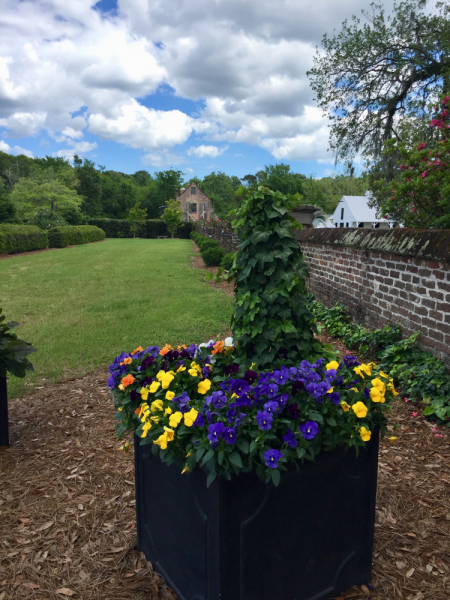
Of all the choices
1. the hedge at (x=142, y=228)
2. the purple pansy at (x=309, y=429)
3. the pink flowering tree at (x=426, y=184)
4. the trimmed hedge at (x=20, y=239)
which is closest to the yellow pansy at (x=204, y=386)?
the purple pansy at (x=309, y=429)

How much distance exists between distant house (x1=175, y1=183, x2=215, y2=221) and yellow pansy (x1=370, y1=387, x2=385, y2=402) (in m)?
57.8

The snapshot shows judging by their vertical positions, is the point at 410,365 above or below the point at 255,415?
below

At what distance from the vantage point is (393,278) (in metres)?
5.09

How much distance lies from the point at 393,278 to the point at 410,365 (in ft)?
4.03

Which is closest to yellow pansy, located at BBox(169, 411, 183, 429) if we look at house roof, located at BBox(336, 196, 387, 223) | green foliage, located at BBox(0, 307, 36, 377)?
green foliage, located at BBox(0, 307, 36, 377)

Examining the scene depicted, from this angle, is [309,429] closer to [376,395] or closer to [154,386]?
[376,395]

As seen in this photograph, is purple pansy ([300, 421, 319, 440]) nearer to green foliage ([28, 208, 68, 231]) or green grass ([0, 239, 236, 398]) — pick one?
green grass ([0, 239, 236, 398])

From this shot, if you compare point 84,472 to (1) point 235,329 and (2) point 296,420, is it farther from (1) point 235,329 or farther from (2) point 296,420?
(2) point 296,420

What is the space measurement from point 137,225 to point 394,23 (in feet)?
120

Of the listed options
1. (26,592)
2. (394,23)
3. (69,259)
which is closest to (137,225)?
(69,259)

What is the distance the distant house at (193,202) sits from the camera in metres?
58.8

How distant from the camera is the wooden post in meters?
3.18

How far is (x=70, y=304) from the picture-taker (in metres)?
8.93

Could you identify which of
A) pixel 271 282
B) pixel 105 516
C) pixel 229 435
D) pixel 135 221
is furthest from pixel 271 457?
pixel 135 221
